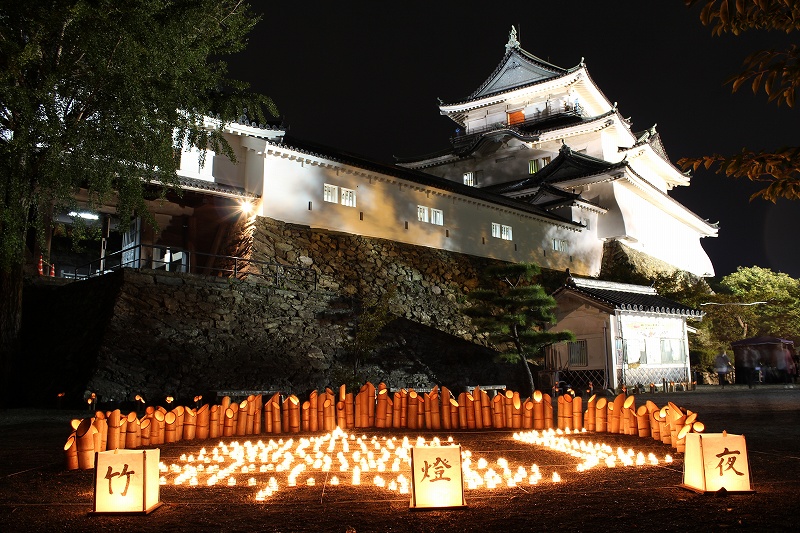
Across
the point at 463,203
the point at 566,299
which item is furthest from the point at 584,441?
the point at 463,203

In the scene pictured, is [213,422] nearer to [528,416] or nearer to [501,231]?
[528,416]

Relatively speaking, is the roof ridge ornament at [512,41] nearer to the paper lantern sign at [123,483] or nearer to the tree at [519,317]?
the tree at [519,317]

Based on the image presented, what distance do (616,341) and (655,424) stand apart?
13.1 m

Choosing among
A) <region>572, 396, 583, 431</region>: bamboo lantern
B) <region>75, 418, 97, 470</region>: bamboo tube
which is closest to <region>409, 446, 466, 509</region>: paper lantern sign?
<region>75, 418, 97, 470</region>: bamboo tube

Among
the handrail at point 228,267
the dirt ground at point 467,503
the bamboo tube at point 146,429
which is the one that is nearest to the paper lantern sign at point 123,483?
the dirt ground at point 467,503

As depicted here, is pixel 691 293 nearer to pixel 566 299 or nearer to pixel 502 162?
pixel 566 299

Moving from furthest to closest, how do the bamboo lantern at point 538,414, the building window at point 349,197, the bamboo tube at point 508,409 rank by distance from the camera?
the building window at point 349,197
the bamboo tube at point 508,409
the bamboo lantern at point 538,414

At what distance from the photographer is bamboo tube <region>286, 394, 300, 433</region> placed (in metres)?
9.80

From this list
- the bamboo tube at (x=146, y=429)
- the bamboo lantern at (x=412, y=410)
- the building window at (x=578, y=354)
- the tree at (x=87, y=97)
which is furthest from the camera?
the building window at (x=578, y=354)

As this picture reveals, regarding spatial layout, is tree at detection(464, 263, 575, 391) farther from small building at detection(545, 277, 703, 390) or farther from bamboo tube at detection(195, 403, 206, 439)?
bamboo tube at detection(195, 403, 206, 439)

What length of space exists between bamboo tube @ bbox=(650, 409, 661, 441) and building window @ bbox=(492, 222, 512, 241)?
21.2 m

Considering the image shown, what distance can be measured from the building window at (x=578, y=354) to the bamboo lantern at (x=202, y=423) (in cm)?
1504

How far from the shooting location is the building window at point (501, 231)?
29156 mm

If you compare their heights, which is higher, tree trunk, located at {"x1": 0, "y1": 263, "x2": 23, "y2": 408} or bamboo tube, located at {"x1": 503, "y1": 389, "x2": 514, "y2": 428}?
tree trunk, located at {"x1": 0, "y1": 263, "x2": 23, "y2": 408}
